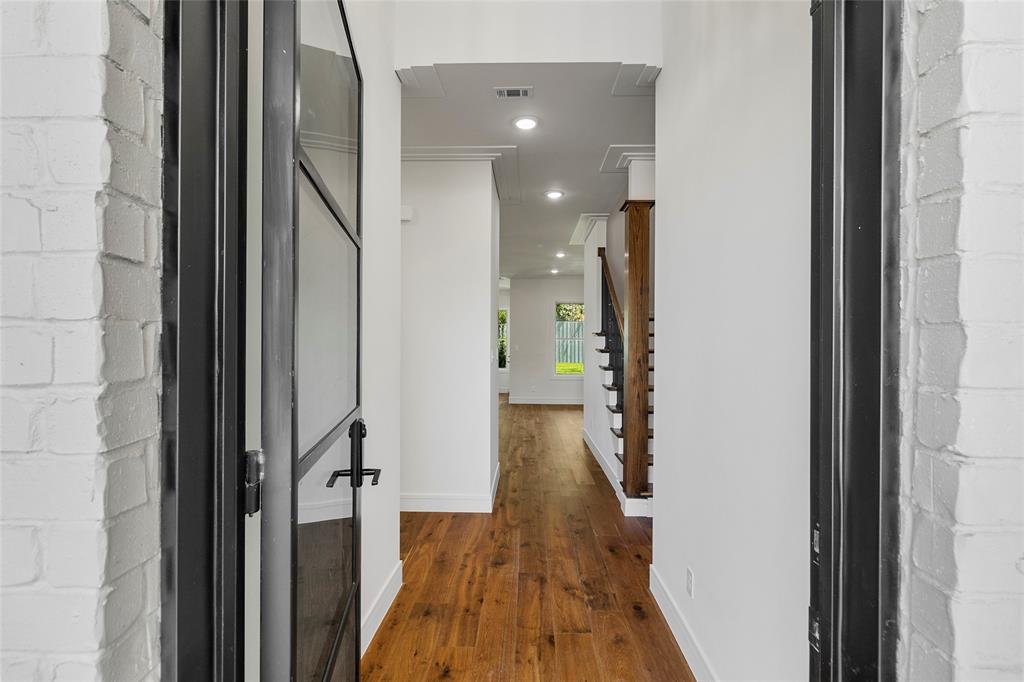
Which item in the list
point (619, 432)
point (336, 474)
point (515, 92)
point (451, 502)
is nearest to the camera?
point (336, 474)

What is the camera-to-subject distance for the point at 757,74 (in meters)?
1.45

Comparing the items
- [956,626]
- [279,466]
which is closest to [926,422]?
[956,626]

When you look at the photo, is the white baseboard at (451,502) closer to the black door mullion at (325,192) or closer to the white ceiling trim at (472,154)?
the white ceiling trim at (472,154)

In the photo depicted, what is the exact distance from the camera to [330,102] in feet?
3.75

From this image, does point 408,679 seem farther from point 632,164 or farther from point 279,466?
point 632,164

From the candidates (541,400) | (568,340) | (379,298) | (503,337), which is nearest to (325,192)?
(379,298)

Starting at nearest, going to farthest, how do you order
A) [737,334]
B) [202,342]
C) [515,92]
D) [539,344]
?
1. [202,342]
2. [737,334]
3. [515,92]
4. [539,344]

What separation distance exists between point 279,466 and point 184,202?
0.39 m

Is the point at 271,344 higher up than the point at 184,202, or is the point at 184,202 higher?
the point at 184,202

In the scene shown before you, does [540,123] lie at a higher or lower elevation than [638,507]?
higher

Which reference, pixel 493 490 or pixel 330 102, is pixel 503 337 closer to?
pixel 493 490

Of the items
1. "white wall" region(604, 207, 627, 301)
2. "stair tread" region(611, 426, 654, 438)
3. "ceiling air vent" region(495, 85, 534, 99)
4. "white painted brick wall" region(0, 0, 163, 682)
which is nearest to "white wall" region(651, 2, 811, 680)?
"ceiling air vent" region(495, 85, 534, 99)

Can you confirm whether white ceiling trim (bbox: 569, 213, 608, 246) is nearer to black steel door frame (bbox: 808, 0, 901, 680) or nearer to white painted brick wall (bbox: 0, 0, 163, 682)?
black steel door frame (bbox: 808, 0, 901, 680)

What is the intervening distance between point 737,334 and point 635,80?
1545mm
